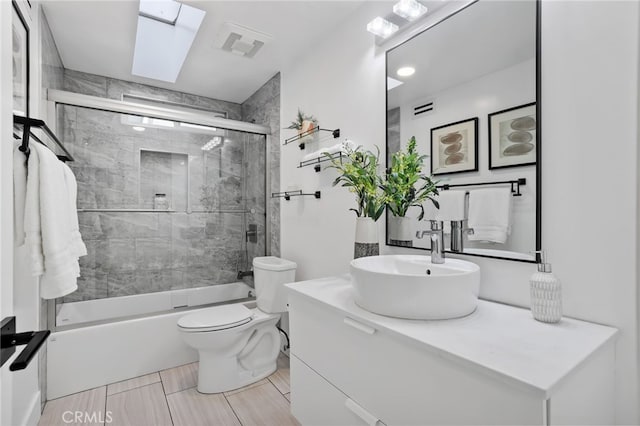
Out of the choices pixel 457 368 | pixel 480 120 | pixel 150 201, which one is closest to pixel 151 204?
pixel 150 201

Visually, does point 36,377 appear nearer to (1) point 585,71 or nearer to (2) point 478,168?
(2) point 478,168

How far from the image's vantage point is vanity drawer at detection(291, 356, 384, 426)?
1136 mm

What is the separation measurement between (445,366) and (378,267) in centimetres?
61

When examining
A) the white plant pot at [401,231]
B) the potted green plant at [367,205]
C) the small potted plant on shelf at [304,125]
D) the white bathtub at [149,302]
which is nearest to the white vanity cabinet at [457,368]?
the potted green plant at [367,205]

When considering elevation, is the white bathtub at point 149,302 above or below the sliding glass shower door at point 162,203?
below

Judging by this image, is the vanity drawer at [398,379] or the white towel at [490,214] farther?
the white towel at [490,214]

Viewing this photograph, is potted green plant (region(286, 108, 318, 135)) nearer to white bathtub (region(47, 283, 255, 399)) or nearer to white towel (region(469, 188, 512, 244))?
white towel (region(469, 188, 512, 244))

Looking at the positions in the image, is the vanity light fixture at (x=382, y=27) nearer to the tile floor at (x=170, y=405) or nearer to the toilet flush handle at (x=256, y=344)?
the toilet flush handle at (x=256, y=344)

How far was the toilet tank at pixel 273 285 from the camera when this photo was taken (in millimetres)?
2297

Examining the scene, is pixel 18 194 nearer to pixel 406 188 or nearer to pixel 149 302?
pixel 406 188

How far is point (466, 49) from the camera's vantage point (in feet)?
4.51

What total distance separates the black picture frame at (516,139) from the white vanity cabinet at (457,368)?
0.55 m

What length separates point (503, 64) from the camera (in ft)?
4.05

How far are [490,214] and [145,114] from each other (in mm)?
2527
